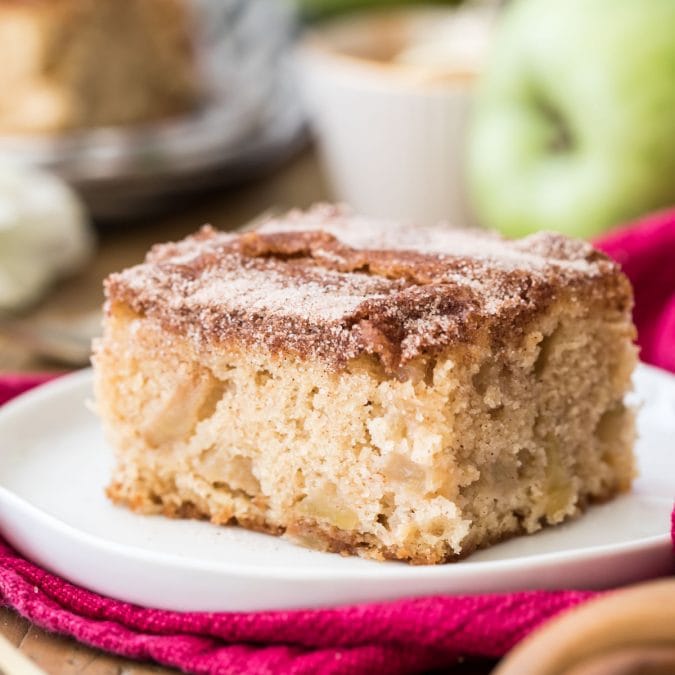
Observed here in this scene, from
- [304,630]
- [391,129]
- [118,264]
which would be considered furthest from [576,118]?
[304,630]

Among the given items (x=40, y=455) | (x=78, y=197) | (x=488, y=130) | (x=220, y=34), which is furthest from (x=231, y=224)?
(x=40, y=455)

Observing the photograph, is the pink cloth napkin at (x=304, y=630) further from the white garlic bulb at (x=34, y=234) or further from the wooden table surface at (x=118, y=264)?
the white garlic bulb at (x=34, y=234)

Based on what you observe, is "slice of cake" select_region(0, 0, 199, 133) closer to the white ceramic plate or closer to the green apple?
the green apple

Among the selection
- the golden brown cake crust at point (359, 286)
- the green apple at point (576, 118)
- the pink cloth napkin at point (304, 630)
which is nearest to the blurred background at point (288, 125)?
the green apple at point (576, 118)

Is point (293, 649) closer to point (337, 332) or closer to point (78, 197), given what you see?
point (337, 332)

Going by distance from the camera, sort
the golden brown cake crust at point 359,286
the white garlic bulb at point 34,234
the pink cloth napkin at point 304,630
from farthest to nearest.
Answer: the white garlic bulb at point 34,234
the golden brown cake crust at point 359,286
the pink cloth napkin at point 304,630

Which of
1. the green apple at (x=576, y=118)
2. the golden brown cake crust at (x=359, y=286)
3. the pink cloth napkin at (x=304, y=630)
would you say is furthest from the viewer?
the green apple at (x=576, y=118)

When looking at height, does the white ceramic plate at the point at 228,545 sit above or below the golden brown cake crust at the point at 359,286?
below
